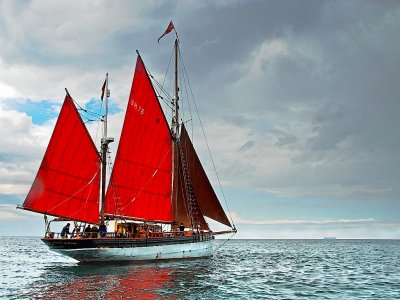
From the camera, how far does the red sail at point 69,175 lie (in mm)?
43812

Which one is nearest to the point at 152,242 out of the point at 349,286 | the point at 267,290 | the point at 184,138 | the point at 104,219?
the point at 104,219

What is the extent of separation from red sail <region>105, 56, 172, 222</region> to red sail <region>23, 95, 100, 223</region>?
7.95 ft

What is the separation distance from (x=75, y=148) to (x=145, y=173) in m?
8.73

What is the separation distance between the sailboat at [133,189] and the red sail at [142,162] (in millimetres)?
99

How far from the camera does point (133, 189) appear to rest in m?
49.2

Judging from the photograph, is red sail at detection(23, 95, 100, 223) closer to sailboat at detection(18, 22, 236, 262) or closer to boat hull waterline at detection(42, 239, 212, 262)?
sailboat at detection(18, 22, 236, 262)

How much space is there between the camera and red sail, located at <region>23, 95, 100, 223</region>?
4381 centimetres

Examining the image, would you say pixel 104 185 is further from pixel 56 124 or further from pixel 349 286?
pixel 349 286

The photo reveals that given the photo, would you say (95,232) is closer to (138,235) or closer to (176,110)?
(138,235)

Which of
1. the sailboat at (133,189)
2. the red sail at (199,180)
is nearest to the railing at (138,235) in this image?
the sailboat at (133,189)

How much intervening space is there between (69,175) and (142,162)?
337 inches

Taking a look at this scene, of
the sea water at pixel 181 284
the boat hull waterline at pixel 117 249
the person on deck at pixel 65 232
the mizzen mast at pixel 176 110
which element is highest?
the mizzen mast at pixel 176 110

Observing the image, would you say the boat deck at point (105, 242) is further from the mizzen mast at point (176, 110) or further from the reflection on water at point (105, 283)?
the mizzen mast at point (176, 110)

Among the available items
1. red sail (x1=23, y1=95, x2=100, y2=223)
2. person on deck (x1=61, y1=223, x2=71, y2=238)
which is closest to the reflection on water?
person on deck (x1=61, y1=223, x2=71, y2=238)
